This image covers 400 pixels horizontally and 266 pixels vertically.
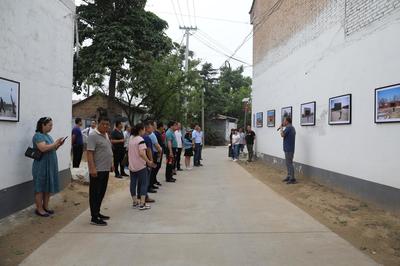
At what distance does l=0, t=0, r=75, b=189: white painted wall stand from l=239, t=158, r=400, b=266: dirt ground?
18.0 ft

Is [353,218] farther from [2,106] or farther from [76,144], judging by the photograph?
[76,144]

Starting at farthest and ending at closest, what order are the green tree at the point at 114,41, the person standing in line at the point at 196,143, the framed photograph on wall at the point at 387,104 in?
the green tree at the point at 114,41, the person standing in line at the point at 196,143, the framed photograph on wall at the point at 387,104

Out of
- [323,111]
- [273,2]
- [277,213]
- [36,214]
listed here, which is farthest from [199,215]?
[273,2]

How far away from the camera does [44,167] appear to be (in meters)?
7.69

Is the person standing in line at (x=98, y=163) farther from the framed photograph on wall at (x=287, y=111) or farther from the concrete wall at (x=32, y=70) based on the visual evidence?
the framed photograph on wall at (x=287, y=111)

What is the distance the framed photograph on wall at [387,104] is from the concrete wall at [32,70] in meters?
6.75

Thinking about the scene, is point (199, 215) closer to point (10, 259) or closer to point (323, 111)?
point (10, 259)

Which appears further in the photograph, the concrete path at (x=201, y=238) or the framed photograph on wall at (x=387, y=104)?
the framed photograph on wall at (x=387, y=104)

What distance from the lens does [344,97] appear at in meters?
10.5

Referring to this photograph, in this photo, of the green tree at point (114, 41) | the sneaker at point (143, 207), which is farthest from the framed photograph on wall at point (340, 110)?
the green tree at point (114, 41)

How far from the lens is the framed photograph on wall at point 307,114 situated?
42.5 feet

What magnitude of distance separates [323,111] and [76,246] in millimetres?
8318

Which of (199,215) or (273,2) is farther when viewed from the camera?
(273,2)

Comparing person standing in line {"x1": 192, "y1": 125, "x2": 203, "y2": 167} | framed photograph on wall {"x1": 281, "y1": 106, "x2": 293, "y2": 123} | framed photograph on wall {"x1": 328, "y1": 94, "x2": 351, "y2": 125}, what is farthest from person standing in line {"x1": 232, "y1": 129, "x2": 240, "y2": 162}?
framed photograph on wall {"x1": 328, "y1": 94, "x2": 351, "y2": 125}
